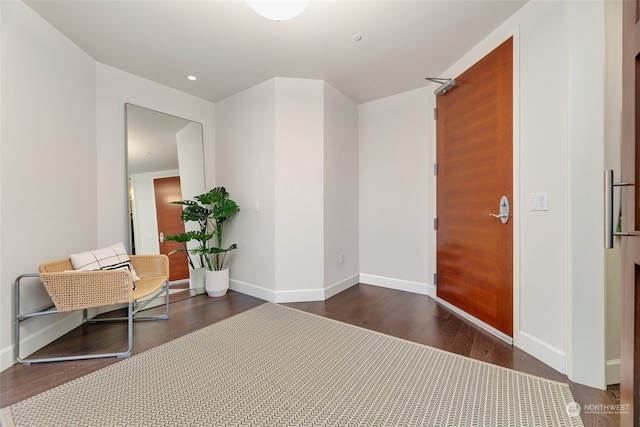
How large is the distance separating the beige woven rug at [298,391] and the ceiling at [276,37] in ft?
8.35

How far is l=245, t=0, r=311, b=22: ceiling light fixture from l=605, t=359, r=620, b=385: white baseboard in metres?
2.83

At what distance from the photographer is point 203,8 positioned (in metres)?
1.94

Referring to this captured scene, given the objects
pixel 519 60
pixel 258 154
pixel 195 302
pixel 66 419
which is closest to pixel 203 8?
pixel 258 154

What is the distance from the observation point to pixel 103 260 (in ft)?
7.53

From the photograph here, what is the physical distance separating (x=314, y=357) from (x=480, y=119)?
244 centimetres

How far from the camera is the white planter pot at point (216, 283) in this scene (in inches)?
127

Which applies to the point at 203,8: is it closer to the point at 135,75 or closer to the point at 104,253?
the point at 135,75

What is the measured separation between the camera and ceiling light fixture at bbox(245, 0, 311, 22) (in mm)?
1577

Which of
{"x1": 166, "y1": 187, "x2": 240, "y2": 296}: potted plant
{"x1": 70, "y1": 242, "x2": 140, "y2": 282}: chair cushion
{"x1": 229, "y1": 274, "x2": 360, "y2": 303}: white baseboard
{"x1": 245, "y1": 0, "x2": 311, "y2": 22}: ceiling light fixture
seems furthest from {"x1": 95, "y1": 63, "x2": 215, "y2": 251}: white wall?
{"x1": 245, "y1": 0, "x2": 311, "y2": 22}: ceiling light fixture

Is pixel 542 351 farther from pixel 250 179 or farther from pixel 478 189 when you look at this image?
pixel 250 179

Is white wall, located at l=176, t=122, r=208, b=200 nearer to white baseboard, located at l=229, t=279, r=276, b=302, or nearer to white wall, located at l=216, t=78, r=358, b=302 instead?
white wall, located at l=216, t=78, r=358, b=302

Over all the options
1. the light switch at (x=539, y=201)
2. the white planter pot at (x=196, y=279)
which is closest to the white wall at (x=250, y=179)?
the white planter pot at (x=196, y=279)

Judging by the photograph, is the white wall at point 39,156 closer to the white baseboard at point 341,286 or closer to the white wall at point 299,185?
the white wall at point 299,185

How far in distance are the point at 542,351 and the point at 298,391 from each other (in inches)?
66.4
